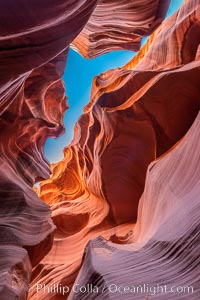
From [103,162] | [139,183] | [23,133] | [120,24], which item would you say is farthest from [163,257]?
[120,24]

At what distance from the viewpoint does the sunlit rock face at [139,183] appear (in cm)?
408

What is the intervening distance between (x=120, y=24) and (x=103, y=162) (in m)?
8.47

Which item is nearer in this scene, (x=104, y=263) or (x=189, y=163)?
(x=104, y=263)

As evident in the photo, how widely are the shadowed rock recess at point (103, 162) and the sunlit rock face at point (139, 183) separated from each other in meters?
0.03

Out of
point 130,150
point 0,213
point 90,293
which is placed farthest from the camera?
→ point 130,150

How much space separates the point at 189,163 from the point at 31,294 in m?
5.54

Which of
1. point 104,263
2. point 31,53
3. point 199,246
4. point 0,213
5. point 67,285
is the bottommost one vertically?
point 67,285

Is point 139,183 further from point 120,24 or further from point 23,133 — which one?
point 120,24

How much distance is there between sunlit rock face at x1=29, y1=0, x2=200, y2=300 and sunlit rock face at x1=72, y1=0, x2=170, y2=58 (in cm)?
120

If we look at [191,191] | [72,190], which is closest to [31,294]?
[191,191]

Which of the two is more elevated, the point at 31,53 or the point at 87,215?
the point at 31,53

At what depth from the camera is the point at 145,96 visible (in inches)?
384

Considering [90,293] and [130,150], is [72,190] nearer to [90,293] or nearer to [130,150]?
[130,150]

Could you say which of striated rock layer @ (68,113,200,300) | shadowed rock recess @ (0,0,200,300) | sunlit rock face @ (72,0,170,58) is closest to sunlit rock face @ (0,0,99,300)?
shadowed rock recess @ (0,0,200,300)
